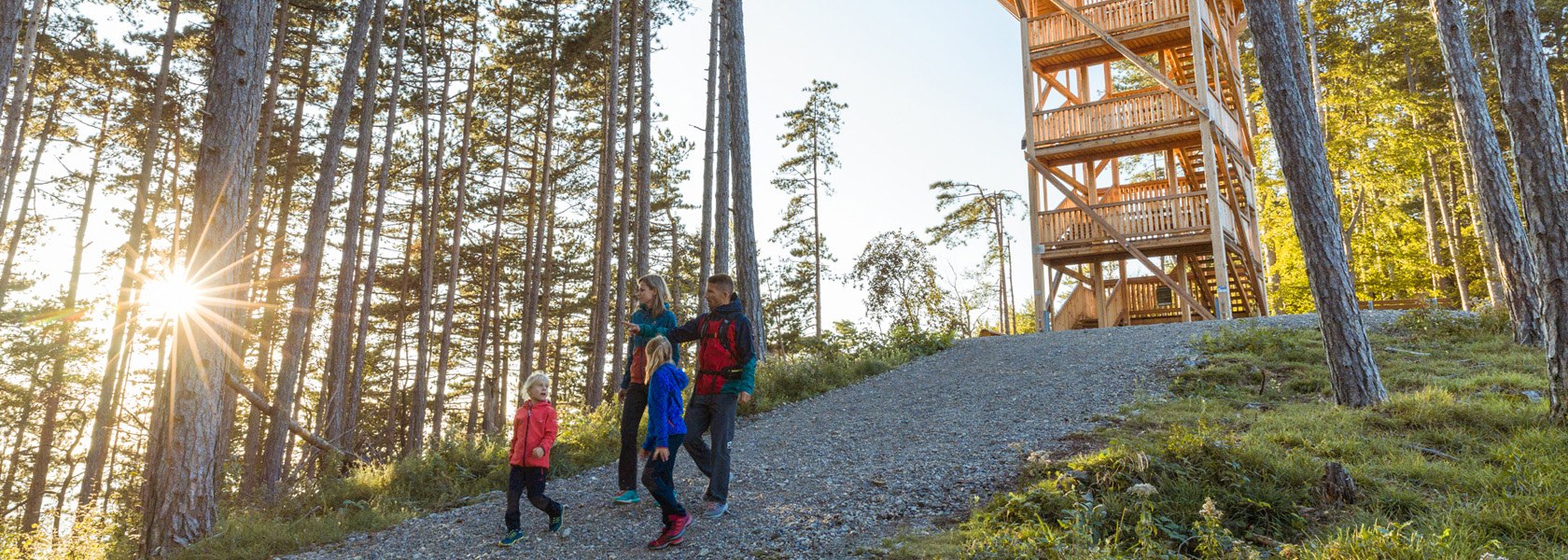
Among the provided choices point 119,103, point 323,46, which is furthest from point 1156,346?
point 119,103

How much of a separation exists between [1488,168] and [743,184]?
34.5ft

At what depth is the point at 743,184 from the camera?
14.7 metres

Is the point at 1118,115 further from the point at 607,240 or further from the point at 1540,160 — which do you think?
the point at 1540,160

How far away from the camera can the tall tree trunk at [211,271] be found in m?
6.33

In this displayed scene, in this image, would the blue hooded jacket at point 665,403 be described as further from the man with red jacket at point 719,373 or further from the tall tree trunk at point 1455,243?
the tall tree trunk at point 1455,243

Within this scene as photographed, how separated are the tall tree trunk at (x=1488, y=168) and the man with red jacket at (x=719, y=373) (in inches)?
273

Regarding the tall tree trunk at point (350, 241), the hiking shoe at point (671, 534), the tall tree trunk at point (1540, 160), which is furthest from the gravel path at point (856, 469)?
the tall tree trunk at point (350, 241)

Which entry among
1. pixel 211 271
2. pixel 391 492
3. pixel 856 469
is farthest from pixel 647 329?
pixel 211 271

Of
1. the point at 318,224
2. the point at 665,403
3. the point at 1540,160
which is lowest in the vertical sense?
the point at 665,403

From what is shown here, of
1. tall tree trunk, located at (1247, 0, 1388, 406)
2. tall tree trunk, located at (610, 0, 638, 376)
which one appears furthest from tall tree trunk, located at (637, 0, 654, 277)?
tall tree trunk, located at (1247, 0, 1388, 406)

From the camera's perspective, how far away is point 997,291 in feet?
127

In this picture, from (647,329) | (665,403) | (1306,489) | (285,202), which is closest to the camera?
(1306,489)

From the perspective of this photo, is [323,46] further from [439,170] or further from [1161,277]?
[1161,277]

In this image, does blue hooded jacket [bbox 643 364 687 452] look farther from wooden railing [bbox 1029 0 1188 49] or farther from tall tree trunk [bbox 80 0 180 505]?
tall tree trunk [bbox 80 0 180 505]
